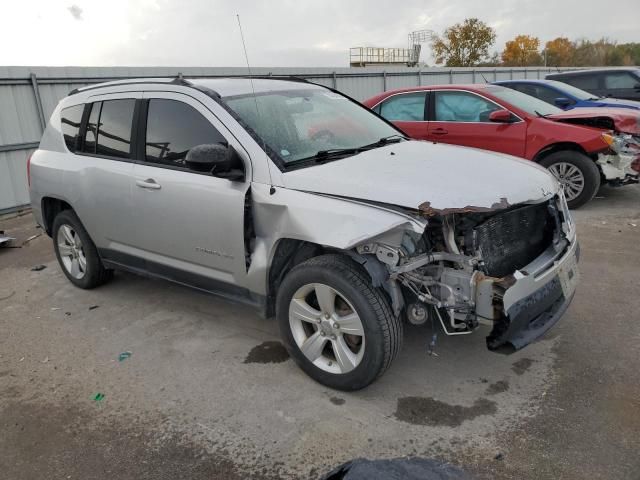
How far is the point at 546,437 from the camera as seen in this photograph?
2.68 m

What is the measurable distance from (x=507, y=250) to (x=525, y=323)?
467mm

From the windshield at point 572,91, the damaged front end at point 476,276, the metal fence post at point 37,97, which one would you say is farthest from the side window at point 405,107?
the metal fence post at point 37,97

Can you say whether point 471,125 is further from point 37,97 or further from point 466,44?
point 466,44

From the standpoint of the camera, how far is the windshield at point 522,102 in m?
7.29

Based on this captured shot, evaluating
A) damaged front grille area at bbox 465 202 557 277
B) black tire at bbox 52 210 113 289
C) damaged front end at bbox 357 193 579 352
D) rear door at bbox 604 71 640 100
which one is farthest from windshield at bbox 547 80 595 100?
black tire at bbox 52 210 113 289

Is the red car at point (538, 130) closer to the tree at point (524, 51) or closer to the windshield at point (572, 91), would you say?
the windshield at point (572, 91)

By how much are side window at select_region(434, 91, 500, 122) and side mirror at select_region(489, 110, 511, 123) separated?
21 cm

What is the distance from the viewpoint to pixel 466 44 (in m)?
52.8

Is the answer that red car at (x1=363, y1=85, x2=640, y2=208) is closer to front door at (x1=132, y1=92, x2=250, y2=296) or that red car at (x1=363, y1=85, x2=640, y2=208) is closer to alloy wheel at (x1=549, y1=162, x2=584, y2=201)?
alloy wheel at (x1=549, y1=162, x2=584, y2=201)

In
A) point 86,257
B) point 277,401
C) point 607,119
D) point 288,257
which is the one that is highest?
point 607,119

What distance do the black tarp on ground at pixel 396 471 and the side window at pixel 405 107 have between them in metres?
6.37

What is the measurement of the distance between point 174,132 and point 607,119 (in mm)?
5865

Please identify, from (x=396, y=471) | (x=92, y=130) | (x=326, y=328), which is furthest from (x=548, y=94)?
(x=396, y=471)

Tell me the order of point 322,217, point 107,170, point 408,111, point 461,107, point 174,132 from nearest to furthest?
point 322,217, point 174,132, point 107,170, point 461,107, point 408,111
